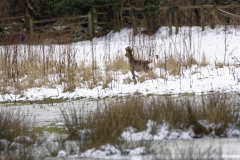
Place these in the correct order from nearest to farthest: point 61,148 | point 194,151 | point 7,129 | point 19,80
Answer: point 194,151, point 61,148, point 7,129, point 19,80

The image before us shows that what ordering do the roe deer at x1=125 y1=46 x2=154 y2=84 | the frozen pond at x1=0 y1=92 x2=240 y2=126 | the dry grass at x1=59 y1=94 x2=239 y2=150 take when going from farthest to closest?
the roe deer at x1=125 y1=46 x2=154 y2=84
the frozen pond at x1=0 y1=92 x2=240 y2=126
the dry grass at x1=59 y1=94 x2=239 y2=150

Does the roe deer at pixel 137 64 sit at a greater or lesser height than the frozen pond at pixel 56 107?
greater

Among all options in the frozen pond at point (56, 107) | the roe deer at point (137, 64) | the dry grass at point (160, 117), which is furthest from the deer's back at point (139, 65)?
the dry grass at point (160, 117)

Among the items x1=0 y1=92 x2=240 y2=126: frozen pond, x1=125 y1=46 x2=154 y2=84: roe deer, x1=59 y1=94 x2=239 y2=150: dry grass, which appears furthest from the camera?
x1=125 y1=46 x2=154 y2=84: roe deer

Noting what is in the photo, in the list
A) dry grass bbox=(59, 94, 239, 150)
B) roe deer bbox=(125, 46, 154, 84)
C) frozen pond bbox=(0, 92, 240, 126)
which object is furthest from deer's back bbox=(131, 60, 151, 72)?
dry grass bbox=(59, 94, 239, 150)

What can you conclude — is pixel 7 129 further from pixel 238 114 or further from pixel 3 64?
pixel 3 64

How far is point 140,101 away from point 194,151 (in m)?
2.01

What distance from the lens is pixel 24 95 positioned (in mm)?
13180

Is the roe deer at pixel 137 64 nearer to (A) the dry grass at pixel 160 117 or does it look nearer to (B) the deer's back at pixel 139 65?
(B) the deer's back at pixel 139 65

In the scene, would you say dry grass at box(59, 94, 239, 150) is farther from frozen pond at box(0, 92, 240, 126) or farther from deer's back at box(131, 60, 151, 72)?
deer's back at box(131, 60, 151, 72)

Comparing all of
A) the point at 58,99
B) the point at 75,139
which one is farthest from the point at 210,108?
the point at 58,99

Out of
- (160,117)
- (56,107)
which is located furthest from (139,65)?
(160,117)

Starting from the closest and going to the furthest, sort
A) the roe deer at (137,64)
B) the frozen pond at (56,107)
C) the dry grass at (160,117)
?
the dry grass at (160,117) → the frozen pond at (56,107) → the roe deer at (137,64)

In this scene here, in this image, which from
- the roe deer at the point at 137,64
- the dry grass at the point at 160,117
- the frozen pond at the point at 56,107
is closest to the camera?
the dry grass at the point at 160,117
